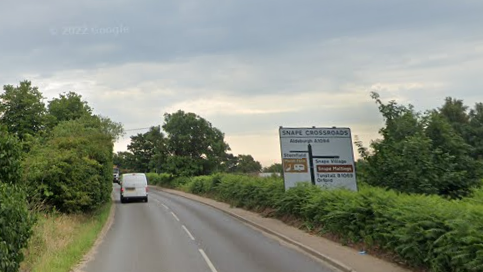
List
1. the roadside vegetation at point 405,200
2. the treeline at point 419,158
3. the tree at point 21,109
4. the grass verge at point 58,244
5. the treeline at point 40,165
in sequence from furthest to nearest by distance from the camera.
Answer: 1. the tree at point 21,109
2. the treeline at point 419,158
3. the grass verge at point 58,244
4. the roadside vegetation at point 405,200
5. the treeline at point 40,165

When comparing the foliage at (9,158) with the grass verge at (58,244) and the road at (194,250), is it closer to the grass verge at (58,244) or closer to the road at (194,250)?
the grass verge at (58,244)

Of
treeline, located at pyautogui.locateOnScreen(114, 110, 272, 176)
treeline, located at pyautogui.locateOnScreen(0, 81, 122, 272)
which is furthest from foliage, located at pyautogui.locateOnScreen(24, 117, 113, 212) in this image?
treeline, located at pyautogui.locateOnScreen(114, 110, 272, 176)

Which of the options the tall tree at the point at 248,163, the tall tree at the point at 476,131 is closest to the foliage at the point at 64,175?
the tall tree at the point at 476,131

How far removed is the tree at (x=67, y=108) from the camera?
38656 millimetres

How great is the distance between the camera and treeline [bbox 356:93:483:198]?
15188 millimetres

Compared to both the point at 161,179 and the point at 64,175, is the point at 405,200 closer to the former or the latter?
the point at 64,175

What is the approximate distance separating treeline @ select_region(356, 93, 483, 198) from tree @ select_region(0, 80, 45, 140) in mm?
22869

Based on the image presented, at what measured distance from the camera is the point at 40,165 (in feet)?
52.7

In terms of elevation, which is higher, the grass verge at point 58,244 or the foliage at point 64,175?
the foliage at point 64,175

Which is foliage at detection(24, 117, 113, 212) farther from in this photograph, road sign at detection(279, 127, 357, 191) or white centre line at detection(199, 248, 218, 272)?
road sign at detection(279, 127, 357, 191)

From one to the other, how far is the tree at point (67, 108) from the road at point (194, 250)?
23.4 metres

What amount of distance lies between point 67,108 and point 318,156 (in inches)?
1149

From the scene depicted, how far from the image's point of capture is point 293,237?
45.1 feet

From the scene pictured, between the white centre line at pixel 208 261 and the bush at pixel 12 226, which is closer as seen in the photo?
the bush at pixel 12 226
